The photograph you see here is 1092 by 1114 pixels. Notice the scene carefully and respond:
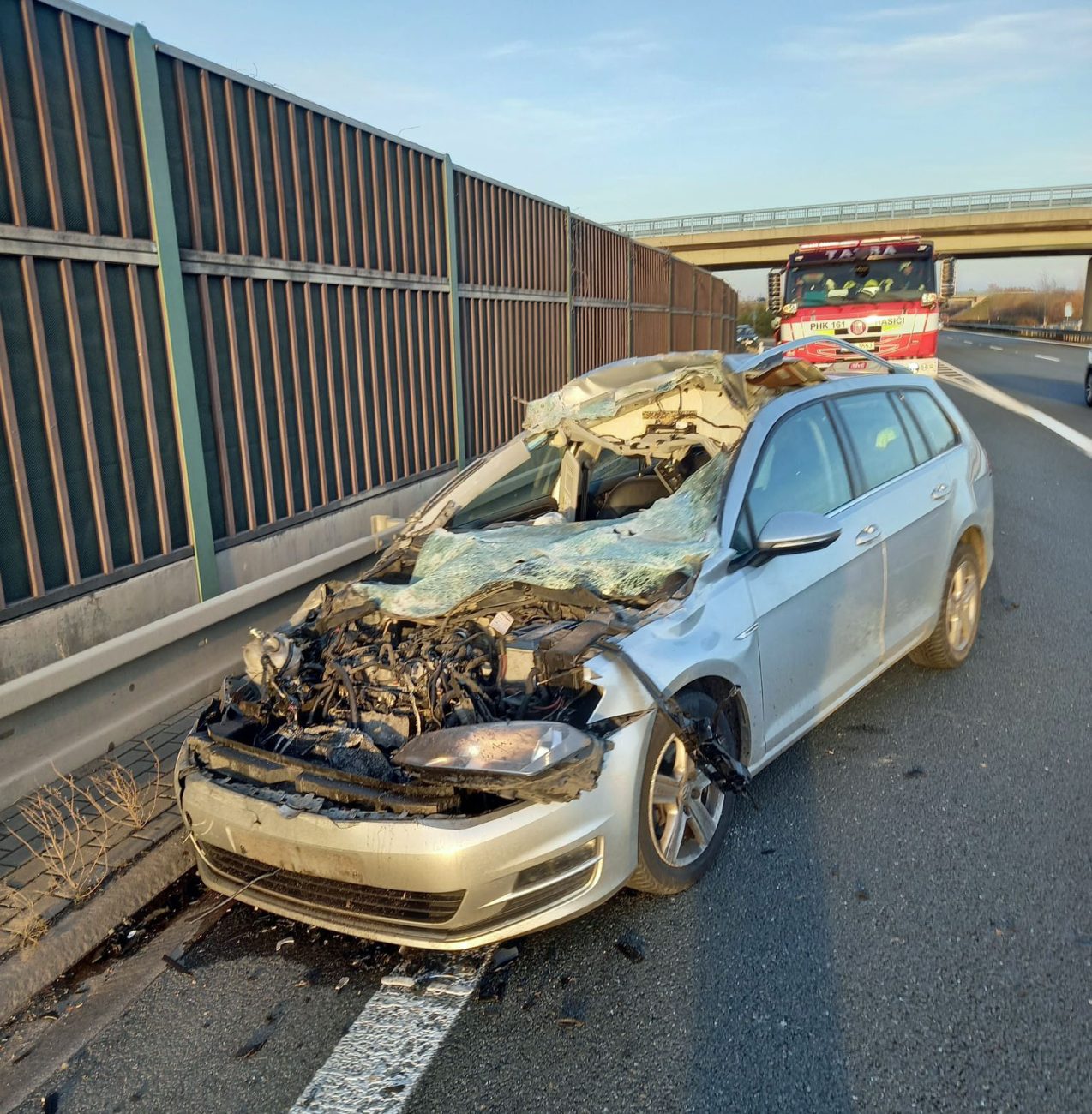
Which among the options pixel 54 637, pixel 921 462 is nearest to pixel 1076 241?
pixel 921 462

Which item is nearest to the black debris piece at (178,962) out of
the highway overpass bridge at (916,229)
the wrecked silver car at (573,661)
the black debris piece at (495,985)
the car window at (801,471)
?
the wrecked silver car at (573,661)

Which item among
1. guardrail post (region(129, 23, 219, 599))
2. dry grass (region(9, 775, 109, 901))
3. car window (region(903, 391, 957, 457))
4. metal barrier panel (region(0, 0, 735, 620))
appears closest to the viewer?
dry grass (region(9, 775, 109, 901))

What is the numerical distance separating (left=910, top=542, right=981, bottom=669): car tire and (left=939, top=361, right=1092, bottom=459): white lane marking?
8102mm

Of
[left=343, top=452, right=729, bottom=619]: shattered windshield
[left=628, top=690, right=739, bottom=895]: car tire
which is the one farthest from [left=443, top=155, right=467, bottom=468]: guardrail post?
[left=628, top=690, right=739, bottom=895]: car tire

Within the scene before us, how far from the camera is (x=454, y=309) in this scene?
26.8 ft

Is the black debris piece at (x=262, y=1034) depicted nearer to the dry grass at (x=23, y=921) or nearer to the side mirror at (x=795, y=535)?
the dry grass at (x=23, y=921)

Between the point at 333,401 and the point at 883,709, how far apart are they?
156 inches

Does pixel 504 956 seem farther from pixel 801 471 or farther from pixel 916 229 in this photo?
pixel 916 229

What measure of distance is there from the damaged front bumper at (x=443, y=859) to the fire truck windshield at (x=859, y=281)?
15477mm

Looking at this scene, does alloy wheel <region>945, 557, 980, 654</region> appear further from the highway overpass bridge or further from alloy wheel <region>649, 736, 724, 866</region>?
the highway overpass bridge

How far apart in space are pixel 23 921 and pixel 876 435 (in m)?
4.14

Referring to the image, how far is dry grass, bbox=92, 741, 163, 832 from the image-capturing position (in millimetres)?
3801

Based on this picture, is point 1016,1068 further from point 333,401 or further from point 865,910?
point 333,401

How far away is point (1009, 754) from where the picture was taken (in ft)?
13.9
